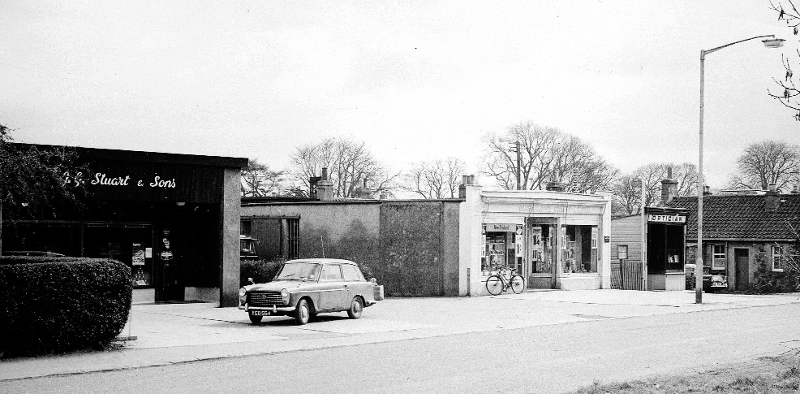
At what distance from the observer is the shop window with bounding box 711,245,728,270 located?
169 ft

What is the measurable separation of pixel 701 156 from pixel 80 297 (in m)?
22.2

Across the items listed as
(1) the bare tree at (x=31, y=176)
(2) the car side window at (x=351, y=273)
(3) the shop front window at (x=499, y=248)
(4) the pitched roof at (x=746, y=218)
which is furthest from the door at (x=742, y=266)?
(1) the bare tree at (x=31, y=176)

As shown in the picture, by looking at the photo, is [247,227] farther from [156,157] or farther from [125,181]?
[125,181]

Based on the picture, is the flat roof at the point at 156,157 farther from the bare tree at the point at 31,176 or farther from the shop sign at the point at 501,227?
the shop sign at the point at 501,227

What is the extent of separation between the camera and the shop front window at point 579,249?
3429 cm

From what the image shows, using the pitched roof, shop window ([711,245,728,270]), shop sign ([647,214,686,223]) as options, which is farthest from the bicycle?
shop window ([711,245,728,270])

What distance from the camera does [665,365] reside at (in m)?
13.2

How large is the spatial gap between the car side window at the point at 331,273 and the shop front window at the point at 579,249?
14.8 meters

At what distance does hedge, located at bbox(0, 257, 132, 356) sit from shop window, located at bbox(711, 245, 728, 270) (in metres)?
44.2

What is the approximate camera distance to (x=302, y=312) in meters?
20.0

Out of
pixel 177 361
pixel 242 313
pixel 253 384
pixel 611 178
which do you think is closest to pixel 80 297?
pixel 177 361

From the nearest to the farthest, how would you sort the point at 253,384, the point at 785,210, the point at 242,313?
the point at 253,384, the point at 242,313, the point at 785,210

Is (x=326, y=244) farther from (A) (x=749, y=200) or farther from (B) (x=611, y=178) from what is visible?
(B) (x=611, y=178)

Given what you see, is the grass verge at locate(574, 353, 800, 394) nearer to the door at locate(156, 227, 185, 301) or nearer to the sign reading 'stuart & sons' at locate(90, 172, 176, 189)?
the sign reading 'stuart & sons' at locate(90, 172, 176, 189)
